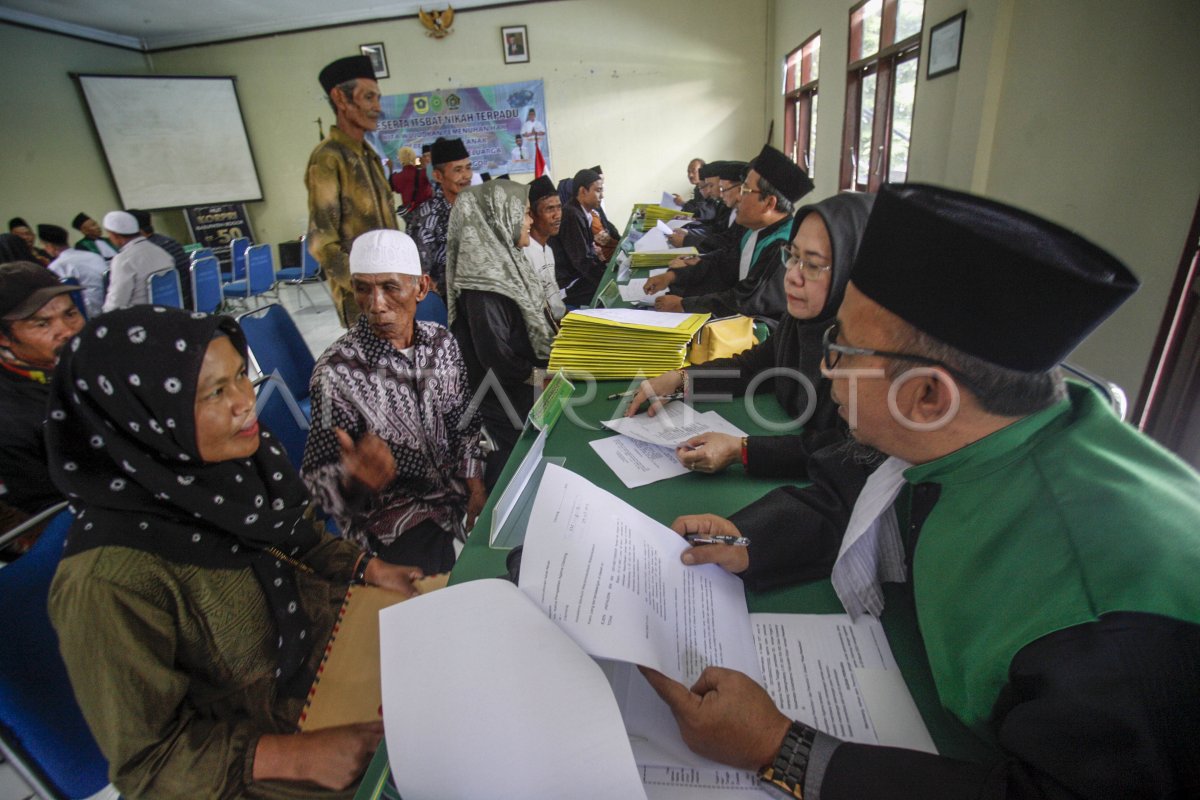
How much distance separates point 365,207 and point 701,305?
1.57 metres

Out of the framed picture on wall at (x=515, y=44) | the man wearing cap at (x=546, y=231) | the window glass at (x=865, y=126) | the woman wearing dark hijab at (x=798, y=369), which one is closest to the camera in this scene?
the woman wearing dark hijab at (x=798, y=369)

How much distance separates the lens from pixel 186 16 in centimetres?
675

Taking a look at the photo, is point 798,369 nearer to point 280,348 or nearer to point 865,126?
point 280,348

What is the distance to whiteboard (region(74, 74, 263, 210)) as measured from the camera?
7043mm

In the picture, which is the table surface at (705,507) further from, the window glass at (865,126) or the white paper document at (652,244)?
the window glass at (865,126)

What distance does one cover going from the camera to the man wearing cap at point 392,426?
4.56 ft

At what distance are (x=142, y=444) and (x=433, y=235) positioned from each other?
8.96 feet

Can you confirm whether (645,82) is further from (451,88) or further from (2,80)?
(2,80)

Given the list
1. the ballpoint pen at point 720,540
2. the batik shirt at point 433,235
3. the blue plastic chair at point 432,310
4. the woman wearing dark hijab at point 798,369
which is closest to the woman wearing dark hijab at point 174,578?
the ballpoint pen at point 720,540

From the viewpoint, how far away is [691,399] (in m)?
1.47

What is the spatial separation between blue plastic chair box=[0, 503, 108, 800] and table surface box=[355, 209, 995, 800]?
0.60 m

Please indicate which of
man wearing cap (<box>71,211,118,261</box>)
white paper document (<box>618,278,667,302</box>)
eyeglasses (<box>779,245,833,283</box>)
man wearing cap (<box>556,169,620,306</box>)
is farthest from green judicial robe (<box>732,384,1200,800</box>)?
man wearing cap (<box>71,211,118,261</box>)

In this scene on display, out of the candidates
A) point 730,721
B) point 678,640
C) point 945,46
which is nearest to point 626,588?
point 678,640

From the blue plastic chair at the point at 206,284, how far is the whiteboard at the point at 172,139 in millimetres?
3891
